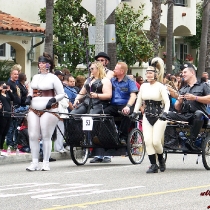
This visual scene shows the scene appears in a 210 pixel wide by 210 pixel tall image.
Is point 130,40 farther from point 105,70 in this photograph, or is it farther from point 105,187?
point 105,187

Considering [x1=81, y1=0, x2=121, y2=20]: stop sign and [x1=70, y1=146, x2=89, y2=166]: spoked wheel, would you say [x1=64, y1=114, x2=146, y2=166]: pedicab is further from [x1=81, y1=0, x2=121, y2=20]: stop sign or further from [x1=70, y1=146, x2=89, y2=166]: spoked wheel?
[x1=81, y1=0, x2=121, y2=20]: stop sign

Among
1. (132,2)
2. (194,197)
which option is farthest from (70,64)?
(194,197)

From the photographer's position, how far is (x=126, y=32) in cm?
3105

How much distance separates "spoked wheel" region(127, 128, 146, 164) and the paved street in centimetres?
19

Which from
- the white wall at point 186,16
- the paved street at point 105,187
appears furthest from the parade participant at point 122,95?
the white wall at point 186,16

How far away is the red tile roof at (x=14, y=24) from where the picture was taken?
28.1 metres

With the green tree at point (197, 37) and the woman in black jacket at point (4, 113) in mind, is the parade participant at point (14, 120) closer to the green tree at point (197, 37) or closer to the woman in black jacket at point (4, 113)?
the woman in black jacket at point (4, 113)

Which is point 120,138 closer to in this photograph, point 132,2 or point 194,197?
point 194,197

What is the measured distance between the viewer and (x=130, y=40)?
3072 centimetres

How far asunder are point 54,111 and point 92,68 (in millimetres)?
1686

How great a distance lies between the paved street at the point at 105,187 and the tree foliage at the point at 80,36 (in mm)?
12716

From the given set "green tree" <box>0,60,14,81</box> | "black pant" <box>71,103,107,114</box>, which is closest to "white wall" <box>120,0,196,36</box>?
"green tree" <box>0,60,14,81</box>

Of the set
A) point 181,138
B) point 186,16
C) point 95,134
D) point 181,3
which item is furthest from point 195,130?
point 181,3

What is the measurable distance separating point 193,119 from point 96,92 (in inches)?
89.1
